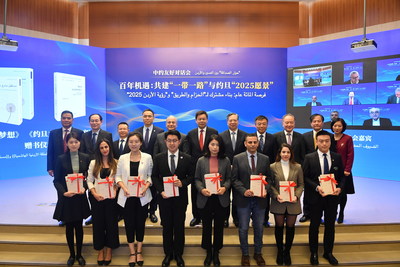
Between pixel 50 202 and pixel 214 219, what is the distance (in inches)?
121

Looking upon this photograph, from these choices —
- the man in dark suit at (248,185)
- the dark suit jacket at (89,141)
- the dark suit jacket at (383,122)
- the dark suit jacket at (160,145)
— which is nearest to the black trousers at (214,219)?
the man in dark suit at (248,185)

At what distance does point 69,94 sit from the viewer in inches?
308

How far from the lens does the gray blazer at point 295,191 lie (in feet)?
11.5

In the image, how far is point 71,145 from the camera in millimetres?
3625

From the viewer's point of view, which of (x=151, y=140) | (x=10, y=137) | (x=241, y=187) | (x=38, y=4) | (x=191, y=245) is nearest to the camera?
(x=241, y=187)

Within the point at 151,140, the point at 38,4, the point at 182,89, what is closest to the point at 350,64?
the point at 182,89

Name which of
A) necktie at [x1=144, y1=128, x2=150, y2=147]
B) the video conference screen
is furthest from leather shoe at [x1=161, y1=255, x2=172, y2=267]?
the video conference screen

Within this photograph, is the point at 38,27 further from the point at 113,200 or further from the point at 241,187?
the point at 241,187

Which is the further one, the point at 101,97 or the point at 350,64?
the point at 101,97

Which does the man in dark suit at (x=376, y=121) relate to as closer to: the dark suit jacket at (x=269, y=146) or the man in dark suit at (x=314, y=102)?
the man in dark suit at (x=314, y=102)

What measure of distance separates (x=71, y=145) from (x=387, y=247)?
3941 mm

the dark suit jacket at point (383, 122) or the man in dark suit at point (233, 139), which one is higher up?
the dark suit jacket at point (383, 122)

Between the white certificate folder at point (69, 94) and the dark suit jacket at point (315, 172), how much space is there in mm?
5956

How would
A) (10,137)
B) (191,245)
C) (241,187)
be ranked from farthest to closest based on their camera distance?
(10,137) < (191,245) < (241,187)
